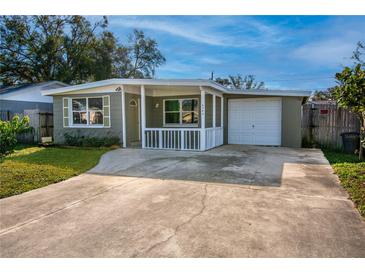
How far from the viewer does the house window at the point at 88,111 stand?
36.4ft

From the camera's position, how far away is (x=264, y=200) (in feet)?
13.4

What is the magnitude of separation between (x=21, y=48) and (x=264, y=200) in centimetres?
2441

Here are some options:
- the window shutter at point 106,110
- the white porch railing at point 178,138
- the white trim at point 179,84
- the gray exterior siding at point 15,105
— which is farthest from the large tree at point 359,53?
the gray exterior siding at point 15,105

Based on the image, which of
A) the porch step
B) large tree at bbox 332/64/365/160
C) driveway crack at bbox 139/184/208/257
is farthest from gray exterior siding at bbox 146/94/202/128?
driveway crack at bbox 139/184/208/257

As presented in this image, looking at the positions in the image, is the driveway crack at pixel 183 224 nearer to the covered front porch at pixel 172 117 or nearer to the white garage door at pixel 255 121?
the covered front porch at pixel 172 117

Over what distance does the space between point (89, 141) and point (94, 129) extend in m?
0.59

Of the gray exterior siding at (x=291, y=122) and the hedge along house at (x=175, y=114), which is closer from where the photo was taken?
the hedge along house at (x=175, y=114)

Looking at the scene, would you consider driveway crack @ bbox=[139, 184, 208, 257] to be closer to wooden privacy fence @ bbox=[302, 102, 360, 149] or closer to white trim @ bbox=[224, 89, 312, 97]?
white trim @ bbox=[224, 89, 312, 97]

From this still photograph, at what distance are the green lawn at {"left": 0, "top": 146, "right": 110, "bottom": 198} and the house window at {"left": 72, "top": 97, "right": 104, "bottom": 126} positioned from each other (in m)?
2.66

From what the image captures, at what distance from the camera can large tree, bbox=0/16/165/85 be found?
2111cm

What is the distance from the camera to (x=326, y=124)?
10.6m

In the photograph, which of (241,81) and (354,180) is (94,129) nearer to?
(354,180)
